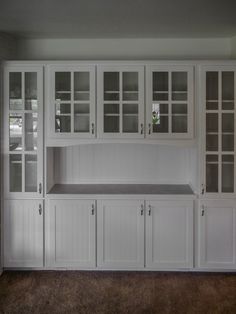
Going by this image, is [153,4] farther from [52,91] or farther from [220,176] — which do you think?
[220,176]

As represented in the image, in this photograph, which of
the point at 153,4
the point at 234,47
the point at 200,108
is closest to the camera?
the point at 153,4

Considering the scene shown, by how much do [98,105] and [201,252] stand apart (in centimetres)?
181

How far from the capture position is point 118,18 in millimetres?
2857

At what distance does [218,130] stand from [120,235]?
145 cm

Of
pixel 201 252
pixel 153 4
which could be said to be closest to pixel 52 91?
pixel 153 4

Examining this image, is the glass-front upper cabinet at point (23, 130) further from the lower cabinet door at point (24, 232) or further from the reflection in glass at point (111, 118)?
the reflection in glass at point (111, 118)

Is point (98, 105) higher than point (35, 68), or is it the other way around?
point (35, 68)

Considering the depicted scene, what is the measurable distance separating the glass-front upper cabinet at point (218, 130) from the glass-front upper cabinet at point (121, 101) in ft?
2.10

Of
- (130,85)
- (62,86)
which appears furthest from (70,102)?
(130,85)

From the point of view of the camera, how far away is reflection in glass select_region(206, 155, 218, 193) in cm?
320

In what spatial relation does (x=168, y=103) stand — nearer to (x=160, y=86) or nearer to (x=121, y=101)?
(x=160, y=86)

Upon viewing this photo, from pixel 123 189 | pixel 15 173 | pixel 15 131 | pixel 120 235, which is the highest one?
pixel 15 131

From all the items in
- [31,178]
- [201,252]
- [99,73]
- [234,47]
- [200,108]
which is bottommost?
[201,252]

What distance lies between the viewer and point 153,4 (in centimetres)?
250
